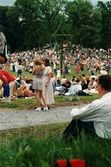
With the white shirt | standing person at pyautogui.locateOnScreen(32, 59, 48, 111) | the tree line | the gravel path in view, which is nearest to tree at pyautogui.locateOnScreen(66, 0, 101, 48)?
the tree line

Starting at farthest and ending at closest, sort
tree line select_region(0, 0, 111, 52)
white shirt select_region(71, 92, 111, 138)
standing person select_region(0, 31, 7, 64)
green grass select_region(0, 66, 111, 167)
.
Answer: tree line select_region(0, 0, 111, 52)
standing person select_region(0, 31, 7, 64)
white shirt select_region(71, 92, 111, 138)
green grass select_region(0, 66, 111, 167)

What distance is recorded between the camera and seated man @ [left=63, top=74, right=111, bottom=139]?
4816mm

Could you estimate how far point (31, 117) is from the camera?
9547mm

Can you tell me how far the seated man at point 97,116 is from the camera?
4816 millimetres

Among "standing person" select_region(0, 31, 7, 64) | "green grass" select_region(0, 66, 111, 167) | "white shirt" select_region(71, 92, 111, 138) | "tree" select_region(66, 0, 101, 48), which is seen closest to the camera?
"green grass" select_region(0, 66, 111, 167)

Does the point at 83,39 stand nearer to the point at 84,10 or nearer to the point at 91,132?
the point at 84,10

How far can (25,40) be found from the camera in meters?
86.5

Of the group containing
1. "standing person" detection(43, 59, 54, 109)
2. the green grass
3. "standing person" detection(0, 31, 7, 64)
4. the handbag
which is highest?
"standing person" detection(0, 31, 7, 64)

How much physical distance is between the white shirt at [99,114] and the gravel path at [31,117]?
3325 mm

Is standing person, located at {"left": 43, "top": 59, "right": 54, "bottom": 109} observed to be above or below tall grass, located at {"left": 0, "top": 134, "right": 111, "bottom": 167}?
below

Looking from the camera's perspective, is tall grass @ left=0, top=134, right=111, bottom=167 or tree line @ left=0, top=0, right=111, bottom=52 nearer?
tall grass @ left=0, top=134, right=111, bottom=167

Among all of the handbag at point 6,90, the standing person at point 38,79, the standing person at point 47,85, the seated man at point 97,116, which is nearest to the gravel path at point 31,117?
the standing person at point 38,79

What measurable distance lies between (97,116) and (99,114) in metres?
0.04

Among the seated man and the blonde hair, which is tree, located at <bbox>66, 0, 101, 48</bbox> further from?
the seated man
